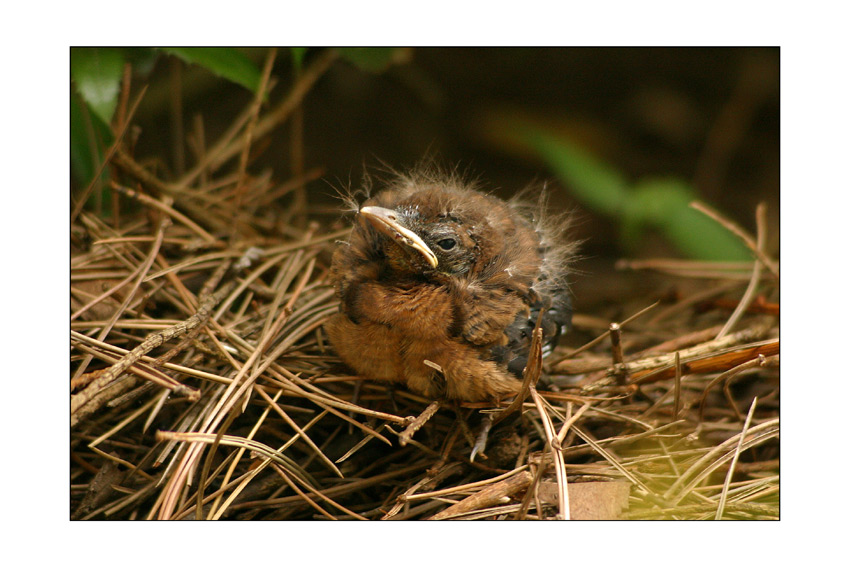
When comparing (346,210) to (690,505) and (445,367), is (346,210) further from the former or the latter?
(690,505)

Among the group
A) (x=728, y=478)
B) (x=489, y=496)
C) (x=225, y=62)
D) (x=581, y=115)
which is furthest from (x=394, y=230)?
(x=581, y=115)

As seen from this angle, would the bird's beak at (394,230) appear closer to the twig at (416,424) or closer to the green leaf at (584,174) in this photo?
the twig at (416,424)

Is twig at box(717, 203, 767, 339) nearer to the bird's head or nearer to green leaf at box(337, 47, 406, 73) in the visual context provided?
the bird's head

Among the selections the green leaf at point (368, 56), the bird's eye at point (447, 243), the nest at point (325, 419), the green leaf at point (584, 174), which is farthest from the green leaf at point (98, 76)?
the green leaf at point (584, 174)

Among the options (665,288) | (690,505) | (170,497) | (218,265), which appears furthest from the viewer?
(665,288)

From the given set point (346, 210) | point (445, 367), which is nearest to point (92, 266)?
point (346, 210)

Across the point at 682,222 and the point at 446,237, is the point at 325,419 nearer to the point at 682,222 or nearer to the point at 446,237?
the point at 446,237
